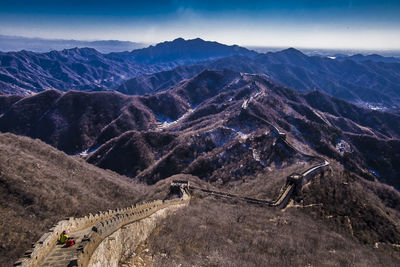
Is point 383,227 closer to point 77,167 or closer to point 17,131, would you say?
point 77,167

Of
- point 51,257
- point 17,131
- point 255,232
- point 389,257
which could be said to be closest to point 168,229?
point 255,232

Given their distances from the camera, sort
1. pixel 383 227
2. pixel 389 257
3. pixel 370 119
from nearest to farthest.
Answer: pixel 389 257, pixel 383 227, pixel 370 119

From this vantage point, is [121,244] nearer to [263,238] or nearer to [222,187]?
[263,238]

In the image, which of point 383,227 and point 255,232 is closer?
point 255,232

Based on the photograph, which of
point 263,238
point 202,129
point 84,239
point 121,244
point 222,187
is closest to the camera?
point 84,239

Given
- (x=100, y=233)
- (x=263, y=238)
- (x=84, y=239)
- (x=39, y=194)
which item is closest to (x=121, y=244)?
(x=100, y=233)

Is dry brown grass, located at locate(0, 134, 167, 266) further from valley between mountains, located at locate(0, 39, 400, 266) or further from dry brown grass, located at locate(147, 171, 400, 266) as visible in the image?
dry brown grass, located at locate(147, 171, 400, 266)

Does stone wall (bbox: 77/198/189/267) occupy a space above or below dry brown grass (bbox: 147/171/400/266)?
above

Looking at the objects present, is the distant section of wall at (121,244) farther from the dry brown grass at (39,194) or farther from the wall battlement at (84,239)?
the dry brown grass at (39,194)

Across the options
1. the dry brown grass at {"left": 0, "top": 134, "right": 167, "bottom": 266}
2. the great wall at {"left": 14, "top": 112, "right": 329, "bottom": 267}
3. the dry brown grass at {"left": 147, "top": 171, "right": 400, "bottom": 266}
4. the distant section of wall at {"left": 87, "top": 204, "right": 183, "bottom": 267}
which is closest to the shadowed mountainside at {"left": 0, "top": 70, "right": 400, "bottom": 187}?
the dry brown grass at {"left": 0, "top": 134, "right": 167, "bottom": 266}

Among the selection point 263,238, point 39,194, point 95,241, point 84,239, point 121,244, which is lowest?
point 39,194

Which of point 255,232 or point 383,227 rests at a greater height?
point 255,232
